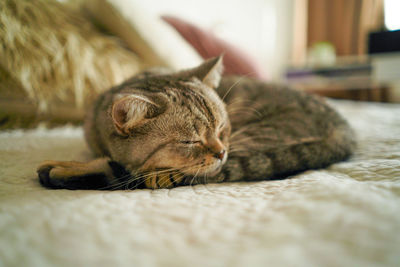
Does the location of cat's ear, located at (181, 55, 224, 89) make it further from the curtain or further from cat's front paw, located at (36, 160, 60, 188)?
the curtain

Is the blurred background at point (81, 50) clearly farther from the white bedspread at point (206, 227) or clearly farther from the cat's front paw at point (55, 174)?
the white bedspread at point (206, 227)

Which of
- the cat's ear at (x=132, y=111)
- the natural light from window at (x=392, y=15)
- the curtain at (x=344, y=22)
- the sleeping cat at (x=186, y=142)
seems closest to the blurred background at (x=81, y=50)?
the sleeping cat at (x=186, y=142)

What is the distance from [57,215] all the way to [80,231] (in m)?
0.07

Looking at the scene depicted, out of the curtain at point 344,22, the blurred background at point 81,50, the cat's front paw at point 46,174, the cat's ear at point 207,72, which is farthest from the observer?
the curtain at point 344,22

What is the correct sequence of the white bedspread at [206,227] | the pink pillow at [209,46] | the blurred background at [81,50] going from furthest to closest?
the pink pillow at [209,46], the blurred background at [81,50], the white bedspread at [206,227]

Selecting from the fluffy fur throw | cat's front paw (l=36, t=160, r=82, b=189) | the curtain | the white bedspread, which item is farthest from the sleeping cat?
the curtain

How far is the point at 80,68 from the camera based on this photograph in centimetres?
122

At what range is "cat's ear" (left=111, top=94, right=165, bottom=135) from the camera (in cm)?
60

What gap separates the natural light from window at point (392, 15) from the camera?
12.4 feet

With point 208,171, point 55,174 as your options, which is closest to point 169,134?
point 208,171

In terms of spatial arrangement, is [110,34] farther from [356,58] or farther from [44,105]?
[356,58]

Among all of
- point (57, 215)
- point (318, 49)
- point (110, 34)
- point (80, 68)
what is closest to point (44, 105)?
point (80, 68)

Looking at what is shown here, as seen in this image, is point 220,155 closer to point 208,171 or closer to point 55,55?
point 208,171

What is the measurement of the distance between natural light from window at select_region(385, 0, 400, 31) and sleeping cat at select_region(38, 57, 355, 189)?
448 centimetres
